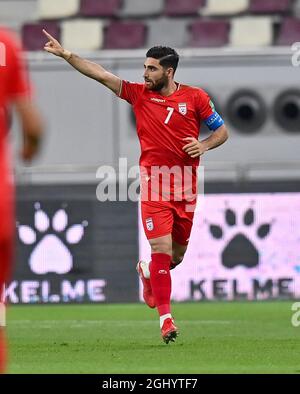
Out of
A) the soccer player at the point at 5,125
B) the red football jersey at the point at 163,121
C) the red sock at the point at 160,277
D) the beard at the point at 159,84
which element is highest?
the beard at the point at 159,84

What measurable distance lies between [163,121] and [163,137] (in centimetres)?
12

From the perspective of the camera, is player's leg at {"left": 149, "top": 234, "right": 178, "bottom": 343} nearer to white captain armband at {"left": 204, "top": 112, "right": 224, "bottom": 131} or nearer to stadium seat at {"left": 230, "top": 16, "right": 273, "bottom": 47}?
white captain armband at {"left": 204, "top": 112, "right": 224, "bottom": 131}

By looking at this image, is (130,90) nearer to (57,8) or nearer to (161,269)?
(161,269)

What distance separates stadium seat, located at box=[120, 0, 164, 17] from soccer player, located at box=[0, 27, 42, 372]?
19.9 meters

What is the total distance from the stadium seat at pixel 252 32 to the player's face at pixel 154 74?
13.6m

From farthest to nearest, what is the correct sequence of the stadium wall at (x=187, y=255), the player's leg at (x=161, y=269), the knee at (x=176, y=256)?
the stadium wall at (x=187, y=255), the knee at (x=176, y=256), the player's leg at (x=161, y=269)

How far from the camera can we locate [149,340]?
38.2 ft

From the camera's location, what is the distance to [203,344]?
438 inches

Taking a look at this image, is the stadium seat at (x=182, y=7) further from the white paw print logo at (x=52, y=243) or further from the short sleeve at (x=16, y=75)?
the short sleeve at (x=16, y=75)

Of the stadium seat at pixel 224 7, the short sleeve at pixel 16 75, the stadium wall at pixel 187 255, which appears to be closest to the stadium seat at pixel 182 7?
the stadium seat at pixel 224 7

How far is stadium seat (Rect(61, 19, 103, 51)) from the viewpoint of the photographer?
25359mm

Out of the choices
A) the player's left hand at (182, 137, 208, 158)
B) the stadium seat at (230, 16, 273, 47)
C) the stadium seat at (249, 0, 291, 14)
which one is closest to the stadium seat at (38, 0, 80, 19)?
the stadium seat at (230, 16, 273, 47)

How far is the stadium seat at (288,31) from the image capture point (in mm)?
24094
